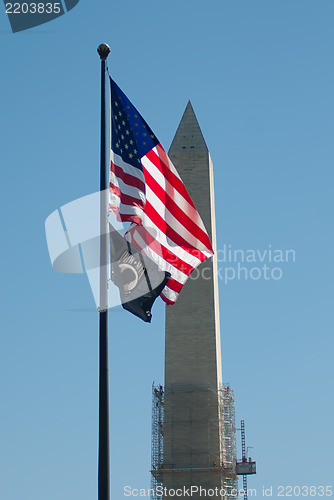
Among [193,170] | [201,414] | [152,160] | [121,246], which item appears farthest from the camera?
[193,170]

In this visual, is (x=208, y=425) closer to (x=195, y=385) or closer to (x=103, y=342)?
(x=195, y=385)

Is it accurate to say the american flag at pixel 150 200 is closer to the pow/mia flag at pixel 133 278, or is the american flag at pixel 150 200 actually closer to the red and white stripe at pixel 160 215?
the red and white stripe at pixel 160 215

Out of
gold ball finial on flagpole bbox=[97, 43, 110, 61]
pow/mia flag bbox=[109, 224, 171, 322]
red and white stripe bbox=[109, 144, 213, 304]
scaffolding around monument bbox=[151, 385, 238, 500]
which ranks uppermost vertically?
gold ball finial on flagpole bbox=[97, 43, 110, 61]

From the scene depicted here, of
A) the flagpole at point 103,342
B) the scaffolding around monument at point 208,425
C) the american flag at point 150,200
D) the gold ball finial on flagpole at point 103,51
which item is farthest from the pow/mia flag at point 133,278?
the scaffolding around monument at point 208,425

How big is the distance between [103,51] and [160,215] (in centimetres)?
439

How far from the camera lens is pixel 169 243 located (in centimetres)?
2223

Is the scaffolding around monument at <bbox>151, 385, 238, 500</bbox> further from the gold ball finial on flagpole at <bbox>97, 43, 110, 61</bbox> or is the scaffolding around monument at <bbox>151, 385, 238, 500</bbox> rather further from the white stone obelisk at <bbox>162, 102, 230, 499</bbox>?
the gold ball finial on flagpole at <bbox>97, 43, 110, 61</bbox>

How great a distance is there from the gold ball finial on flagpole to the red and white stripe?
2.25 meters

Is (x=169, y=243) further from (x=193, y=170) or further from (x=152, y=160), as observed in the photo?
(x=193, y=170)

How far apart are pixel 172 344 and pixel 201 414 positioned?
4076mm

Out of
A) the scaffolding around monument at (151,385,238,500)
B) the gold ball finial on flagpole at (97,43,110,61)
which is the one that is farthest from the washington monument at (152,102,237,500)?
the gold ball finial on flagpole at (97,43,110,61)

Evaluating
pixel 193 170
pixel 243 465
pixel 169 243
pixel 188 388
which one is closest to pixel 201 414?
pixel 188 388

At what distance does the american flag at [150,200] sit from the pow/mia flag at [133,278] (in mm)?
381

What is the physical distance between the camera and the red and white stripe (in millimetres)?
20219
